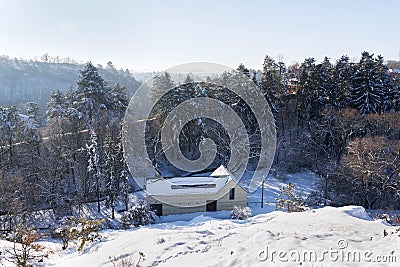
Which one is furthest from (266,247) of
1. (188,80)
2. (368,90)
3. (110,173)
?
(188,80)

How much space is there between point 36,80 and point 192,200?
3053 inches

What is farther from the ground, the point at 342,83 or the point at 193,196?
the point at 342,83

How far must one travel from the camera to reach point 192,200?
54.6 feet

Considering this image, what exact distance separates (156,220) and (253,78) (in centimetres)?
1566

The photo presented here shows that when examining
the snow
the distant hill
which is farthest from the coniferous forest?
the distant hill

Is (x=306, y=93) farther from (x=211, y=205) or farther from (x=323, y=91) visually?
(x=211, y=205)

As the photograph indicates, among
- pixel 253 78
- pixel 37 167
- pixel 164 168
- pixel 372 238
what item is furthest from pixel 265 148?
pixel 372 238

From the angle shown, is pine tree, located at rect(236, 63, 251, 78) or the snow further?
pine tree, located at rect(236, 63, 251, 78)

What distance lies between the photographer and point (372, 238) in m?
A: 5.86

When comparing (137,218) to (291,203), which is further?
(137,218)

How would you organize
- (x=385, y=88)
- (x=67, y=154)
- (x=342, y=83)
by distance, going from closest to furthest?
(x=67, y=154), (x=385, y=88), (x=342, y=83)

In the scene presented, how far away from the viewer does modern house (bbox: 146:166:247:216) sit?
16.5 m

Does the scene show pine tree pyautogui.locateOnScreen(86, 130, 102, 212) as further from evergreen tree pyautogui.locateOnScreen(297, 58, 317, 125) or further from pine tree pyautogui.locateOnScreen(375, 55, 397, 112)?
pine tree pyautogui.locateOnScreen(375, 55, 397, 112)

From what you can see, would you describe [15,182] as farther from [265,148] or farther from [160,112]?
[265,148]
